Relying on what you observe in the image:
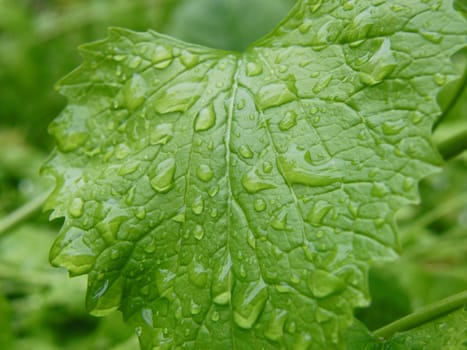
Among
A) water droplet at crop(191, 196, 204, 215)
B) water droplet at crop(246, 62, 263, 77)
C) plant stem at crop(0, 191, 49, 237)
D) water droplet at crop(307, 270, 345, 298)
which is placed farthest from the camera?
plant stem at crop(0, 191, 49, 237)

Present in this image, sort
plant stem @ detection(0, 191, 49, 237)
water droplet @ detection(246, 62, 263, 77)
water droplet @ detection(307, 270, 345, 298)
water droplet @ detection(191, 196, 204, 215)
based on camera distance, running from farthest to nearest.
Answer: plant stem @ detection(0, 191, 49, 237)
water droplet @ detection(246, 62, 263, 77)
water droplet @ detection(191, 196, 204, 215)
water droplet @ detection(307, 270, 345, 298)

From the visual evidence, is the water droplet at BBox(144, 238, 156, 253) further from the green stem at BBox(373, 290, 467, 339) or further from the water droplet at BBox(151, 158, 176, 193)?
the green stem at BBox(373, 290, 467, 339)

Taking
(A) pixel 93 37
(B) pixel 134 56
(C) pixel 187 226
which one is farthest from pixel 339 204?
(A) pixel 93 37

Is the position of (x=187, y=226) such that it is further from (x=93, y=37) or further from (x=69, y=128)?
(x=93, y=37)

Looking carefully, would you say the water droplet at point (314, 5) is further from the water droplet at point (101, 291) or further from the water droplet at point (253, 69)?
the water droplet at point (101, 291)

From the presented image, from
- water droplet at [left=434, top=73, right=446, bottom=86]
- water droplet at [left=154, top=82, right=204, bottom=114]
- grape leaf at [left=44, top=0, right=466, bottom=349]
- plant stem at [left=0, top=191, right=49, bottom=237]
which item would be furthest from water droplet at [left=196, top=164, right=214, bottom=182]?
plant stem at [left=0, top=191, right=49, bottom=237]

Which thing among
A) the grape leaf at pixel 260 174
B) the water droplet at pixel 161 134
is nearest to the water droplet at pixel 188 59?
the grape leaf at pixel 260 174
